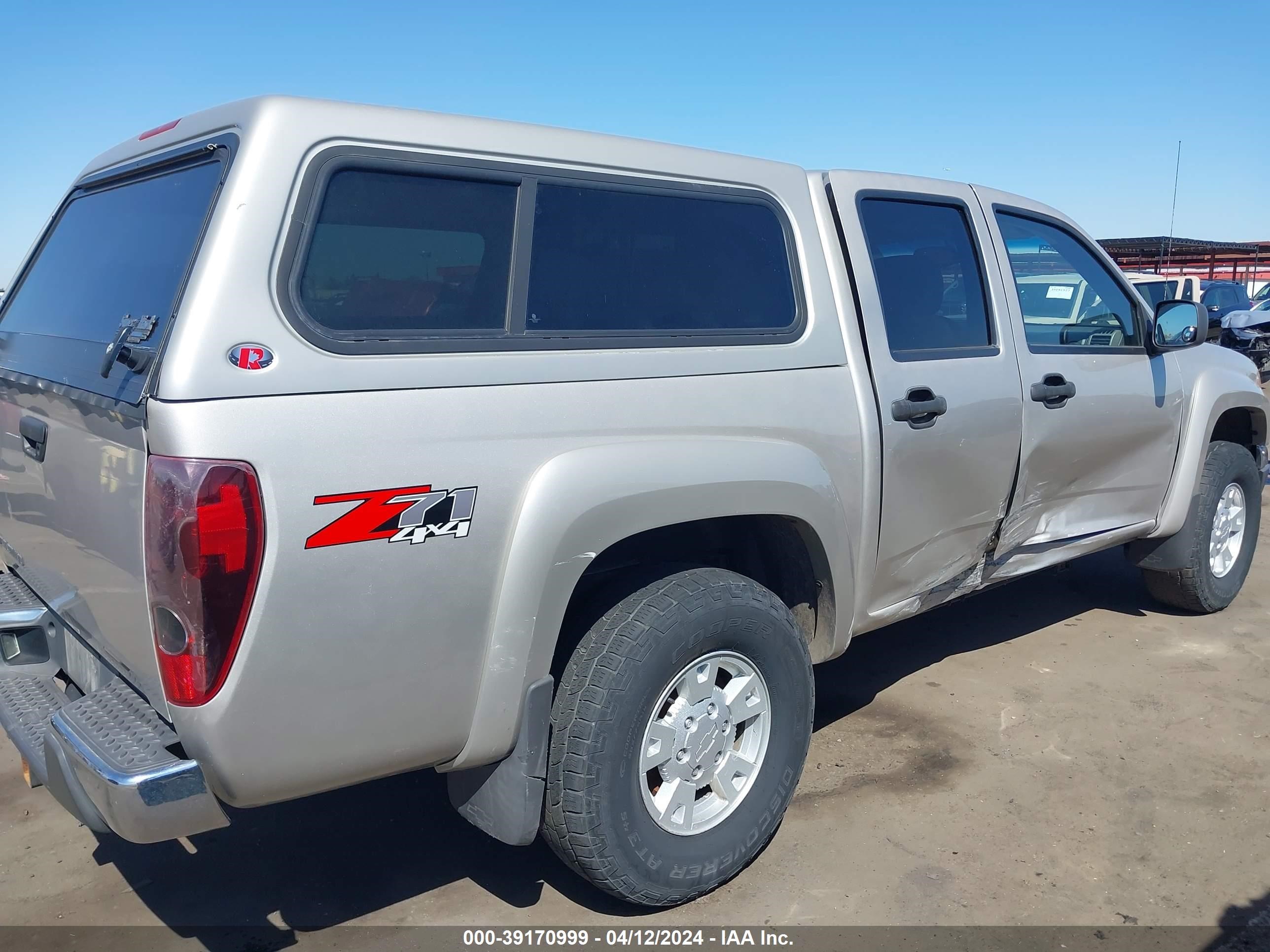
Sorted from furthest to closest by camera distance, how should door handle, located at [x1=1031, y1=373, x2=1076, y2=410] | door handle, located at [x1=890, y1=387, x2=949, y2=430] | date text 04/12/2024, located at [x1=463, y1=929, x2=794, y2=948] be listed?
door handle, located at [x1=1031, y1=373, x2=1076, y2=410], door handle, located at [x1=890, y1=387, x2=949, y2=430], date text 04/12/2024, located at [x1=463, y1=929, x2=794, y2=948]

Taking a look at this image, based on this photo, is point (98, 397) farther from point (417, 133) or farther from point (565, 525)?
point (565, 525)

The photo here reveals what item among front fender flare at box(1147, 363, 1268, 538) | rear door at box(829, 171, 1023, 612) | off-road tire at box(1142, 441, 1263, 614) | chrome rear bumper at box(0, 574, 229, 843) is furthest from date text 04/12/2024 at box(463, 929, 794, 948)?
off-road tire at box(1142, 441, 1263, 614)

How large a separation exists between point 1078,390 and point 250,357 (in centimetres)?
328

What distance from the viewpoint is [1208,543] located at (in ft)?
16.7

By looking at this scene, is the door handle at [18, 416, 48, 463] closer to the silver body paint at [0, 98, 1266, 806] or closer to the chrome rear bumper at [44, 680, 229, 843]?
the silver body paint at [0, 98, 1266, 806]

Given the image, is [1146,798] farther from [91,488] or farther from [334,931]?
[91,488]

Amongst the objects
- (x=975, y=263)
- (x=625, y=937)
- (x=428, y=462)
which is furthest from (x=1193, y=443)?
(x=428, y=462)

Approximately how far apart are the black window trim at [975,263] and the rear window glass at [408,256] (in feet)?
4.60

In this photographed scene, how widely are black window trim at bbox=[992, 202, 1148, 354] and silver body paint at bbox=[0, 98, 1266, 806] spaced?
906 millimetres

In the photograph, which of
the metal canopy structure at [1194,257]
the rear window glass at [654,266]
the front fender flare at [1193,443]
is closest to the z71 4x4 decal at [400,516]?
the rear window glass at [654,266]

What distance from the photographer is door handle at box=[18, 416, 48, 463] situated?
2605mm

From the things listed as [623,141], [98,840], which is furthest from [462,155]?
[98,840]

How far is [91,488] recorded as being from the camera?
2.35 m

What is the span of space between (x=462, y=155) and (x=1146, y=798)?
10.1 ft
